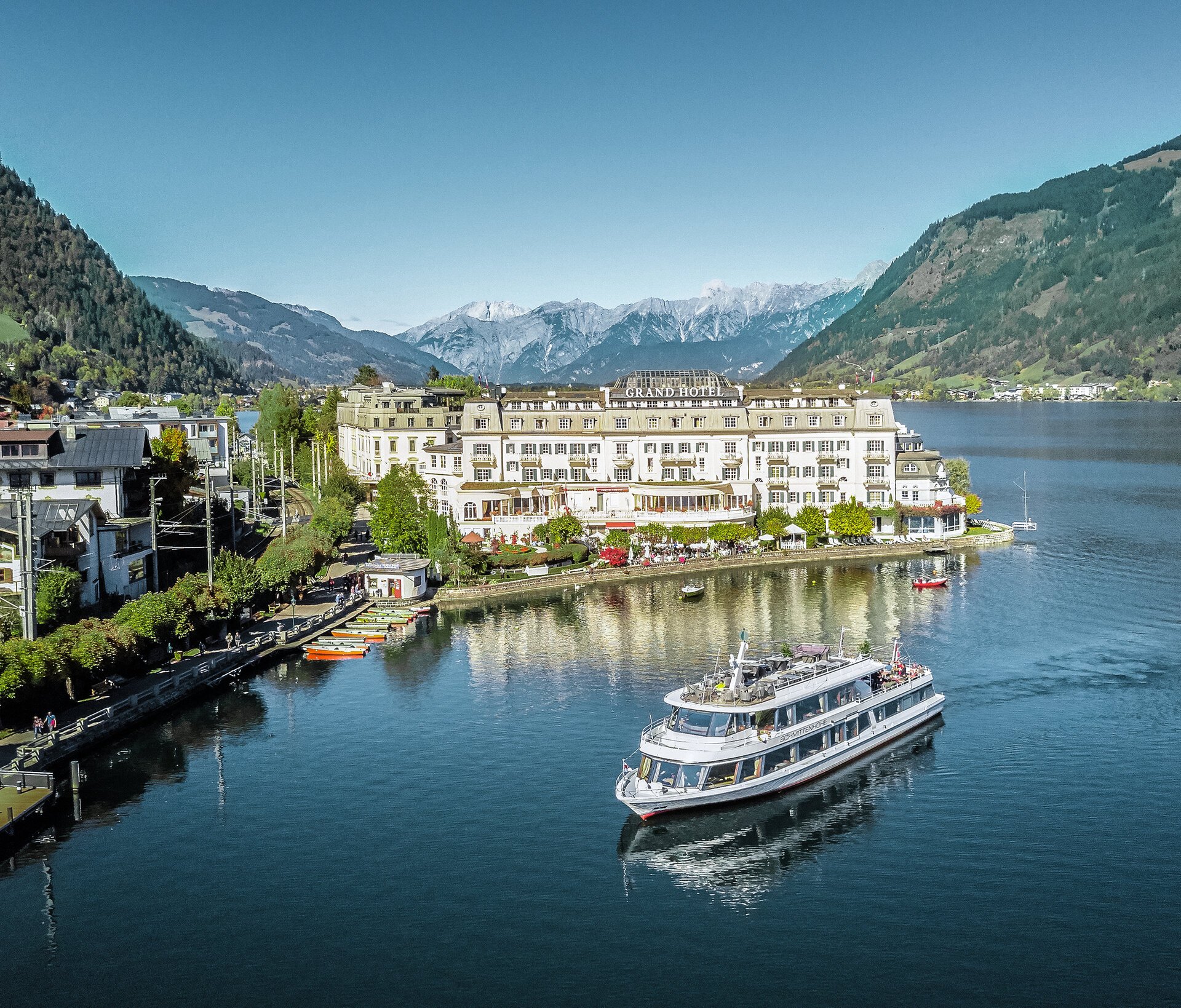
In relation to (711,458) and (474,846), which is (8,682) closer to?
(474,846)

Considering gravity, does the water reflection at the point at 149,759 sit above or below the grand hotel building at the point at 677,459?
below

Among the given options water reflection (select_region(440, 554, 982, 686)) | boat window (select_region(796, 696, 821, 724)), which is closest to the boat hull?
boat window (select_region(796, 696, 821, 724))

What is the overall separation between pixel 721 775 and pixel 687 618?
2967 centimetres

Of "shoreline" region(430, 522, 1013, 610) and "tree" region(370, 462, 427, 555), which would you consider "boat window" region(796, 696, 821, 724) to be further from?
"tree" region(370, 462, 427, 555)

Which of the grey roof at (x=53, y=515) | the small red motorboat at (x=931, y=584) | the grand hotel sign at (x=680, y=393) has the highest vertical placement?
the grand hotel sign at (x=680, y=393)

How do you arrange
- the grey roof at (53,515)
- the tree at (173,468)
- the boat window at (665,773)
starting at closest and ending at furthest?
the boat window at (665,773), the grey roof at (53,515), the tree at (173,468)

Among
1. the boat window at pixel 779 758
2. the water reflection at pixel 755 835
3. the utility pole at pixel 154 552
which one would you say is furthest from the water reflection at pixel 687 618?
the utility pole at pixel 154 552

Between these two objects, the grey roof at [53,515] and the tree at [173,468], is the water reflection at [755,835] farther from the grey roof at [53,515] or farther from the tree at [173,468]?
the tree at [173,468]

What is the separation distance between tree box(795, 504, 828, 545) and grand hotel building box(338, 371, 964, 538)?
10.2 feet

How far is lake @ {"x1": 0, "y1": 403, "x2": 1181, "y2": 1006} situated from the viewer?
1177 inches

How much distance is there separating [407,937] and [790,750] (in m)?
16.9

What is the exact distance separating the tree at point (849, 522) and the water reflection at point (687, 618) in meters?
6.16

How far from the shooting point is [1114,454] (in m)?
175

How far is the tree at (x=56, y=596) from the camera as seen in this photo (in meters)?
52.0
